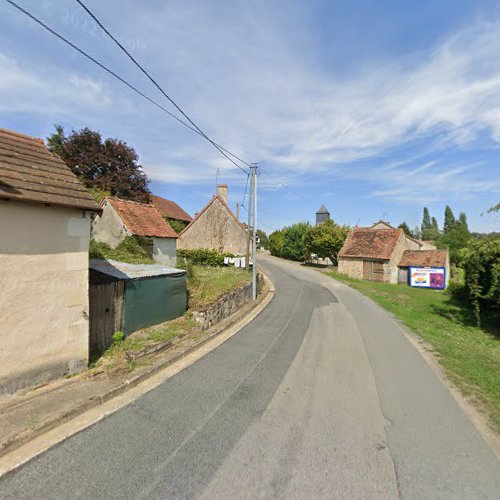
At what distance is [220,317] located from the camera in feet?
36.4

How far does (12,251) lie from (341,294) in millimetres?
17819

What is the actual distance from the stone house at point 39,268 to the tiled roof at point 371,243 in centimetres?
2828

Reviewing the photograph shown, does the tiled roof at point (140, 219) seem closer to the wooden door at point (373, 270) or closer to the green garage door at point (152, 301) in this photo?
the green garage door at point (152, 301)

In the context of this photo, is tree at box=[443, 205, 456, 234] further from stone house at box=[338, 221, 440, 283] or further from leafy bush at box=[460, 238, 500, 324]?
leafy bush at box=[460, 238, 500, 324]

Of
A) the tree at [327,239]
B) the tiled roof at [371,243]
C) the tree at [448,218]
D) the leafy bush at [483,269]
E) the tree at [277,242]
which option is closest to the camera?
the leafy bush at [483,269]

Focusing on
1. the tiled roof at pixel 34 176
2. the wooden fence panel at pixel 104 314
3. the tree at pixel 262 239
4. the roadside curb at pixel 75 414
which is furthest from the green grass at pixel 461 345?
the tree at pixel 262 239

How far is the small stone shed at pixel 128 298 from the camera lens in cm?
720

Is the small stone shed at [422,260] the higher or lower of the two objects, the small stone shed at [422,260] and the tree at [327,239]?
the lower

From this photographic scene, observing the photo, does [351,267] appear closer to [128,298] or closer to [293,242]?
[293,242]

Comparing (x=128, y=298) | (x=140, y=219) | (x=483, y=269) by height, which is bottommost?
(x=128, y=298)

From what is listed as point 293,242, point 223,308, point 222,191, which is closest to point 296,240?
point 293,242

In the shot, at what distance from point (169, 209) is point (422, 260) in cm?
3148

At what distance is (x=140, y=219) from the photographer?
1880cm

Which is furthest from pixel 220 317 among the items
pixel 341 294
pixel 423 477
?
pixel 341 294
